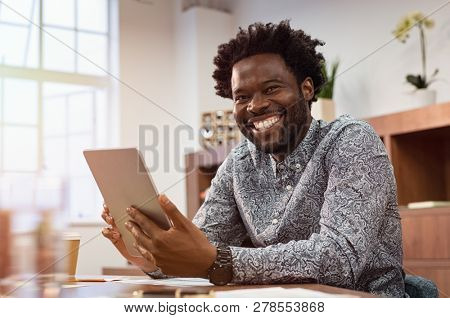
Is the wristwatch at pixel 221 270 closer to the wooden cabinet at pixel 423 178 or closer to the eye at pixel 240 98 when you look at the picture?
the eye at pixel 240 98

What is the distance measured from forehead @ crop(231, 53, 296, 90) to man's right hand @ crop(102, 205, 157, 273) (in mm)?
387

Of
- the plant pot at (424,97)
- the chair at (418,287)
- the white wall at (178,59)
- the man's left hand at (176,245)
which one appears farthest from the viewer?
the white wall at (178,59)

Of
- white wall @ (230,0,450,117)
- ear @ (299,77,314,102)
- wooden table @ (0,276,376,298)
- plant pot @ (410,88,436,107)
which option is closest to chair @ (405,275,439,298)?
wooden table @ (0,276,376,298)

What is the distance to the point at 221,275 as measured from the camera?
106 centimetres

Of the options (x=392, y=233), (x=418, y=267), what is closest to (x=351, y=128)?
(x=392, y=233)

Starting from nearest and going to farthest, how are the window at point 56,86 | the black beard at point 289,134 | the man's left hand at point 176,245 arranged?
the man's left hand at point 176,245 → the black beard at point 289,134 → the window at point 56,86

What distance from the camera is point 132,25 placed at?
454cm

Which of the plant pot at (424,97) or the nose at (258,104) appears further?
the plant pot at (424,97)

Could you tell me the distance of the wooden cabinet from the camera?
9.02ft

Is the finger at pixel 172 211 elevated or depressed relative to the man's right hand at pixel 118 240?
elevated

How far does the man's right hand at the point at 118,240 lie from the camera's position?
4.32 feet

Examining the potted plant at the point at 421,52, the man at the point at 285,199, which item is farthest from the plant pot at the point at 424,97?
the man at the point at 285,199

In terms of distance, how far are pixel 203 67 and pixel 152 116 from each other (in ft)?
1.67
